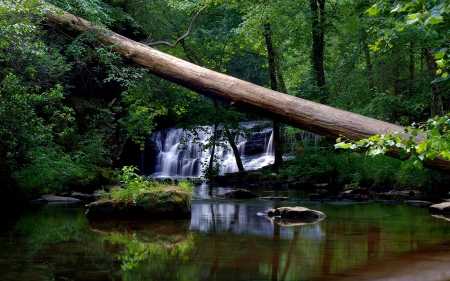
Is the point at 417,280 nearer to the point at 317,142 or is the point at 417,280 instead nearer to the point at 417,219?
the point at 417,219

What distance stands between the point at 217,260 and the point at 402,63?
12.6 metres

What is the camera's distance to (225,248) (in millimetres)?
5117

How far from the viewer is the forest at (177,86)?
836 centimetres

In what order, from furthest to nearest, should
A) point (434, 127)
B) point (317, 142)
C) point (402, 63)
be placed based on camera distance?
point (317, 142), point (402, 63), point (434, 127)

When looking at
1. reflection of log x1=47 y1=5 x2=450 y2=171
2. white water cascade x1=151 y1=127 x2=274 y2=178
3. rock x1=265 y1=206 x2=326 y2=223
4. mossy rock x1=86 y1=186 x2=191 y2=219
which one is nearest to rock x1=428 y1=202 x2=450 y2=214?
reflection of log x1=47 y1=5 x2=450 y2=171

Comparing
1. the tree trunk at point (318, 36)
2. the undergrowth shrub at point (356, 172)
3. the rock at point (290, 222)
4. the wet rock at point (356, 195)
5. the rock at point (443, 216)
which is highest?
the tree trunk at point (318, 36)

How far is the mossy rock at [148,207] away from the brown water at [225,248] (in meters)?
0.41

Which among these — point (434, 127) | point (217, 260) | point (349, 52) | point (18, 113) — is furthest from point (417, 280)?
point (349, 52)

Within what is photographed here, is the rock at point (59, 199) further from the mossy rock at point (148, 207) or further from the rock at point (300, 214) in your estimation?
the rock at point (300, 214)

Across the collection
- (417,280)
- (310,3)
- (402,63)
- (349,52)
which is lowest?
(417,280)

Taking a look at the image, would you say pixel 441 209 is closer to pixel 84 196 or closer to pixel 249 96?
pixel 249 96

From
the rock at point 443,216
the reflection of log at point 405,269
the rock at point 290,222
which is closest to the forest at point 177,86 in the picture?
the reflection of log at point 405,269

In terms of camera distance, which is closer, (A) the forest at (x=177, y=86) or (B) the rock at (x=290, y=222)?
(B) the rock at (x=290, y=222)

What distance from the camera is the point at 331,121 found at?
759cm
